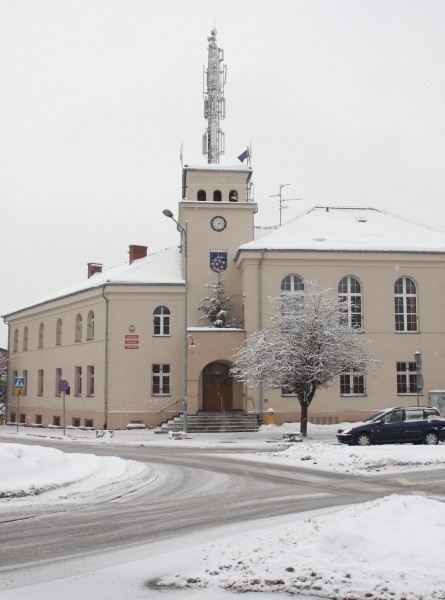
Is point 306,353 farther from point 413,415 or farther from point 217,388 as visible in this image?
point 217,388

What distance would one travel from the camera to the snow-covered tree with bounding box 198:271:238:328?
36.2 meters

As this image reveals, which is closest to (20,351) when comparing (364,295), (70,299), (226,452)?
(70,299)

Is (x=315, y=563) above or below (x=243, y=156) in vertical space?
below

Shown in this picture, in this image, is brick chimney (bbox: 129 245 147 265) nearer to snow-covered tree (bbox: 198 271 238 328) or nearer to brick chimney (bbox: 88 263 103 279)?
snow-covered tree (bbox: 198 271 238 328)

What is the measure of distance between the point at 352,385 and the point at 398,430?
12.0 m

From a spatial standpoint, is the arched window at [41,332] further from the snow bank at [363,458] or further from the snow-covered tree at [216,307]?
the snow bank at [363,458]

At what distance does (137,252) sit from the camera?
141ft

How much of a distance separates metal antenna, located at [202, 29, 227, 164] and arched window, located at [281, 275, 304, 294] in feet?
65.4

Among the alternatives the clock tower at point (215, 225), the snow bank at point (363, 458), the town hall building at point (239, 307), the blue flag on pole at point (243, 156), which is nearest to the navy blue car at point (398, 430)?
the snow bank at point (363, 458)

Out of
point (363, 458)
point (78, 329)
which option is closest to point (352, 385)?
point (78, 329)

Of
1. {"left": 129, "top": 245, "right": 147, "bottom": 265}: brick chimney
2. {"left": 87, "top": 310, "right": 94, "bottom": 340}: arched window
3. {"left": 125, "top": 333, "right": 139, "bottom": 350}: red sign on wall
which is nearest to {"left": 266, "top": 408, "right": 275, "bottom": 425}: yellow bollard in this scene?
{"left": 125, "top": 333, "right": 139, "bottom": 350}: red sign on wall

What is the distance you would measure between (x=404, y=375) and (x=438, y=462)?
17.3 m

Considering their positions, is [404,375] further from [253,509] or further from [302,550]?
[302,550]

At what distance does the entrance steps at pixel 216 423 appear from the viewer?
107 ft
